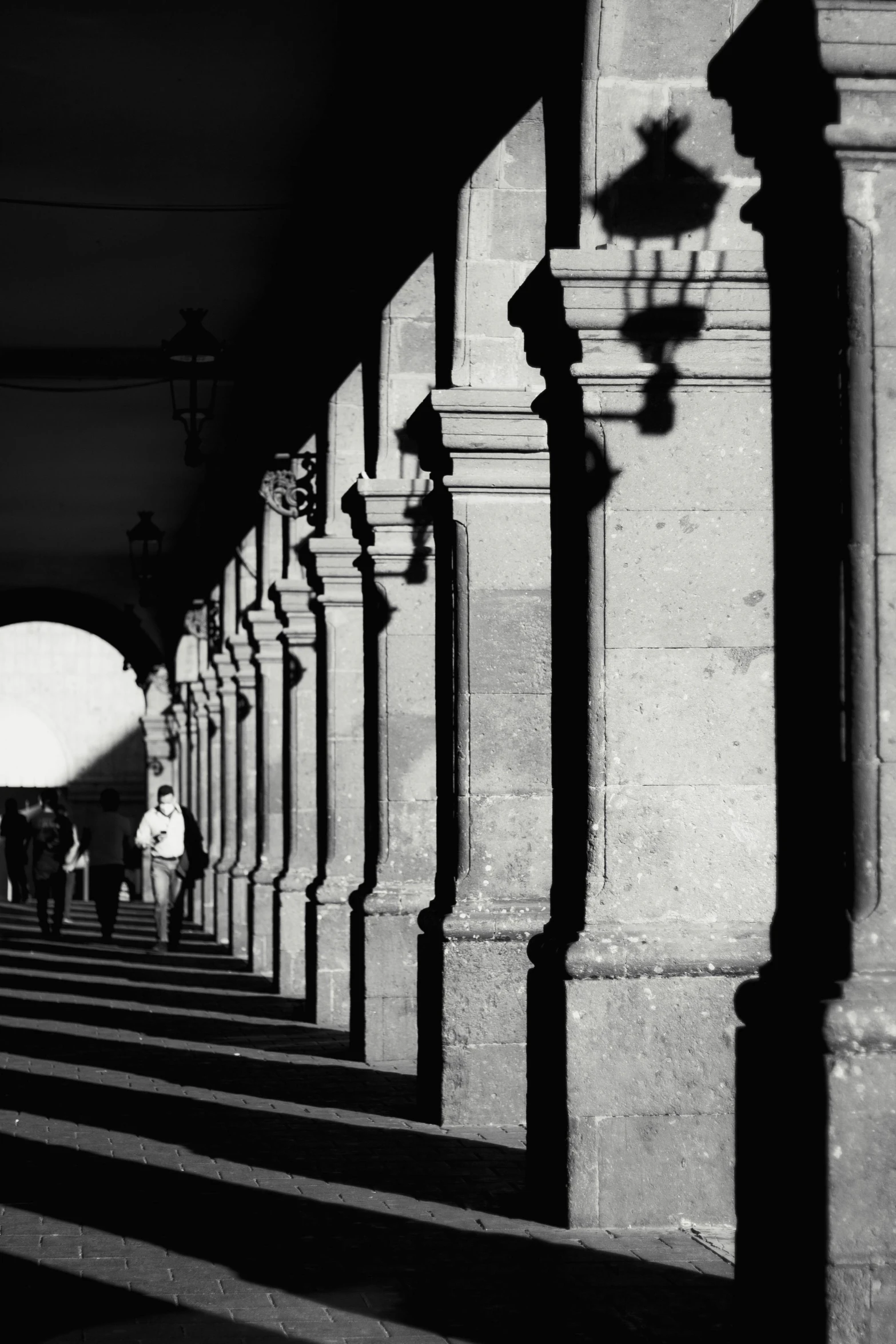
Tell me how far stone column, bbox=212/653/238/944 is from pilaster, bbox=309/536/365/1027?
8.46 metres

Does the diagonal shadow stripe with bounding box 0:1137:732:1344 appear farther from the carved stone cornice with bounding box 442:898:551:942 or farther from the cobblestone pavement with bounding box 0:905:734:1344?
the carved stone cornice with bounding box 442:898:551:942

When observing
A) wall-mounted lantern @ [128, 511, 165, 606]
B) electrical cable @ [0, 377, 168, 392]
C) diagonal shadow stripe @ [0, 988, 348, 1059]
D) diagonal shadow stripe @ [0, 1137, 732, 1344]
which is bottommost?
diagonal shadow stripe @ [0, 988, 348, 1059]

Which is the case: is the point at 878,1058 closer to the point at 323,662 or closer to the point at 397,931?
the point at 397,931

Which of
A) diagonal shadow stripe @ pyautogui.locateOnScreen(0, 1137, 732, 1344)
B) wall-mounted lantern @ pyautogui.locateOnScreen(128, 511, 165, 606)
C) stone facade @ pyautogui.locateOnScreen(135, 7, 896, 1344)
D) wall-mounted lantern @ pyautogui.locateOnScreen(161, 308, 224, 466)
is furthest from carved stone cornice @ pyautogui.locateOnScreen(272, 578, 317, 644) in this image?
diagonal shadow stripe @ pyautogui.locateOnScreen(0, 1137, 732, 1344)

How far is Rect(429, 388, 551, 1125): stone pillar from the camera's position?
8055 millimetres

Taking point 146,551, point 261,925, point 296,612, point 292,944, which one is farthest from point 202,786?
point 296,612

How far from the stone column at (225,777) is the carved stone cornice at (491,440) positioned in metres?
12.9

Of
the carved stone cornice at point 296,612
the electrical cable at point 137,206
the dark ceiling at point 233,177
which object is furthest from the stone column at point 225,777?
the electrical cable at point 137,206

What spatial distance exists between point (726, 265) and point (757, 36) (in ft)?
6.29

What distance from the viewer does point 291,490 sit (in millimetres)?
13453

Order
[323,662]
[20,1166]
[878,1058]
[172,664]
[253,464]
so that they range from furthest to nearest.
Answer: [172,664] < [253,464] < [323,662] < [20,1166] < [878,1058]

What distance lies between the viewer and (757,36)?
4.25 metres

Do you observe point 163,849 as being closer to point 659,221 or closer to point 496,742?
point 496,742

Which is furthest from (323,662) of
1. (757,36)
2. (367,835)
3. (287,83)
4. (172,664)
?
(172,664)
